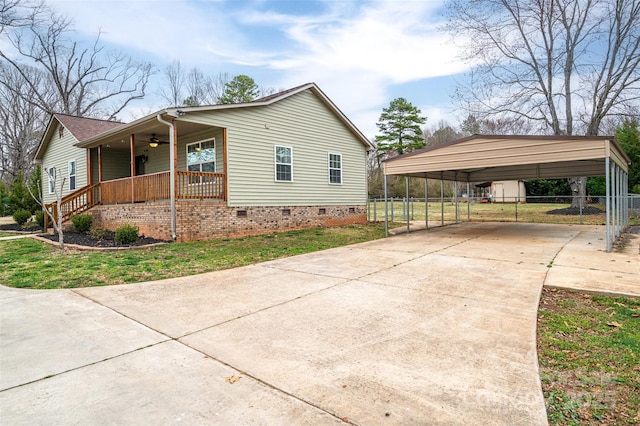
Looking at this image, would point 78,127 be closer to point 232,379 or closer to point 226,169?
point 226,169

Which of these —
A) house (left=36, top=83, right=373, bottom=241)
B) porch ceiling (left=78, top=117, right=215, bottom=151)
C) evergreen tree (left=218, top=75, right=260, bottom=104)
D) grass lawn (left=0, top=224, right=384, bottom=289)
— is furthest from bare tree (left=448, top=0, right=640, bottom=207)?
evergreen tree (left=218, top=75, right=260, bottom=104)

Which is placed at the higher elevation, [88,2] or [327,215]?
[88,2]

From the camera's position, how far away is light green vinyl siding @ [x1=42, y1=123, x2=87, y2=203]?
16.8 metres

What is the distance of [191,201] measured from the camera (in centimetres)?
1072

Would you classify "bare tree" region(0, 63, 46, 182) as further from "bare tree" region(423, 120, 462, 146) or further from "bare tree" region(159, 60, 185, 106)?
"bare tree" region(423, 120, 462, 146)

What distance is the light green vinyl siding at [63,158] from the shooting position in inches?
661

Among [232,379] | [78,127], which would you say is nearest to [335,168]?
[78,127]

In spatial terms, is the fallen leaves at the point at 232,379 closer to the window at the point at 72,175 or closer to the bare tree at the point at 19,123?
the window at the point at 72,175

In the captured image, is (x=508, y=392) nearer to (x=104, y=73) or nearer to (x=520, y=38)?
(x=520, y=38)

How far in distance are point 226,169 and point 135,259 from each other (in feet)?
14.6

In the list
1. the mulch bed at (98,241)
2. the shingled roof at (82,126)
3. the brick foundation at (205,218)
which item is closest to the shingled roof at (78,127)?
the shingled roof at (82,126)

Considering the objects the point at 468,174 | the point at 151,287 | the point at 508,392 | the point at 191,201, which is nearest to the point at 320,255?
the point at 151,287

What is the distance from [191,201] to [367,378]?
366 inches

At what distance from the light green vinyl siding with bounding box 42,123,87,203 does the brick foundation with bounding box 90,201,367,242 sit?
4888mm
